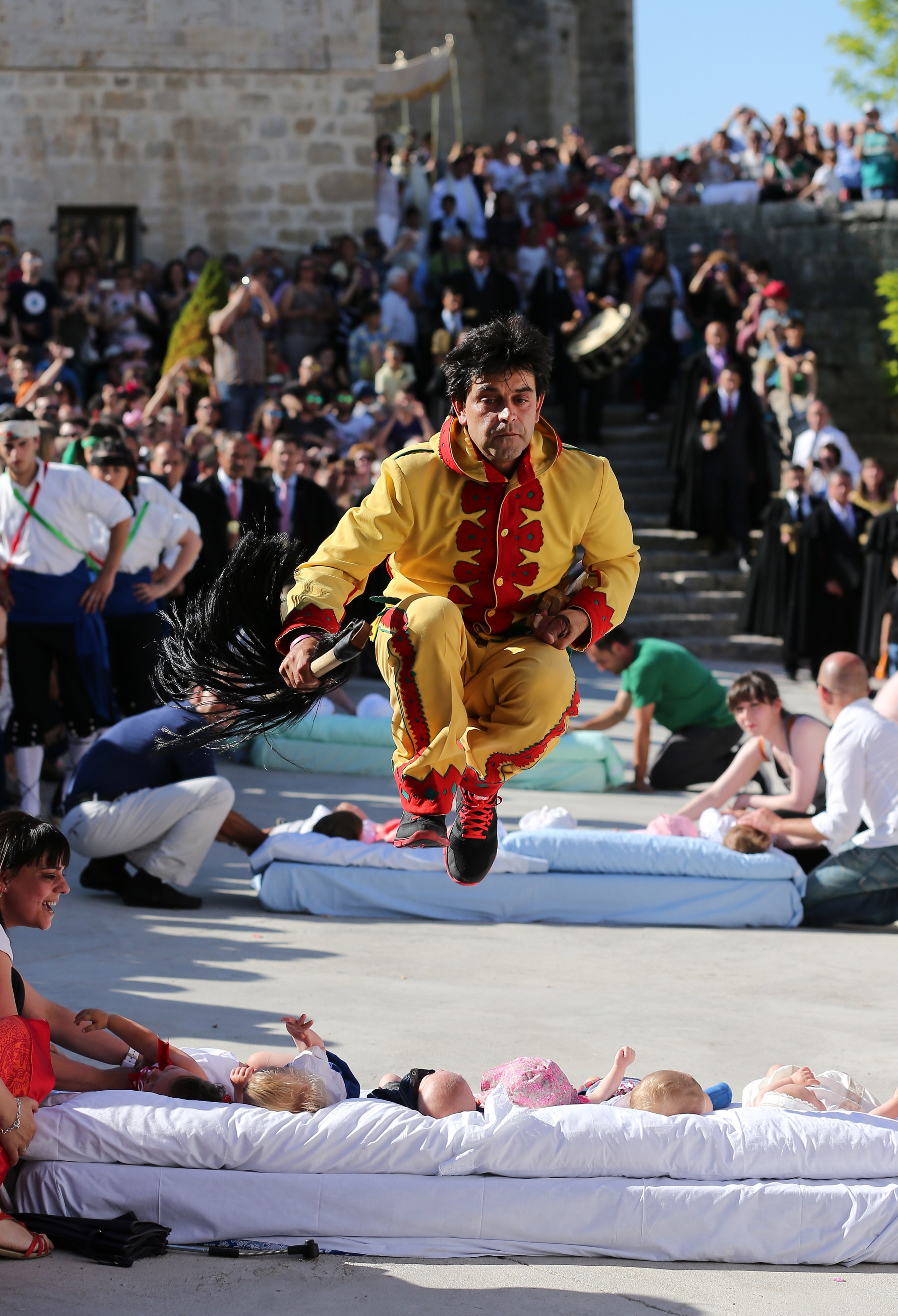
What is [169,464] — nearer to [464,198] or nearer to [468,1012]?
[468,1012]

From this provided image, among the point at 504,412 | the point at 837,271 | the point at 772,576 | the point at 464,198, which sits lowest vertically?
the point at 772,576

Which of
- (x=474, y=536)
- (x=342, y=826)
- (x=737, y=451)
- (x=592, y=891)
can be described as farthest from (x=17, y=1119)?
(x=737, y=451)

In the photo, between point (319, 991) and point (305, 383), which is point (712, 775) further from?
point (305, 383)

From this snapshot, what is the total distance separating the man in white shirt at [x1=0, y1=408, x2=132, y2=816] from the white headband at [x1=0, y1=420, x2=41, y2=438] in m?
0.05

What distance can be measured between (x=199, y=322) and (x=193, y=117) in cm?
610

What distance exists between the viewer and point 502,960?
660cm

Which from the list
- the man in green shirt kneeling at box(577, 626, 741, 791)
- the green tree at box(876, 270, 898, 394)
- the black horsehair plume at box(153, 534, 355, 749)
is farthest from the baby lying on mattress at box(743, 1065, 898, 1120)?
the green tree at box(876, 270, 898, 394)

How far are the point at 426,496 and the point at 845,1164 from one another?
6.96 feet

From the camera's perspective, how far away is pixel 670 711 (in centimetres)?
967

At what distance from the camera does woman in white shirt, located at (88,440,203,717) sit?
8.29 m

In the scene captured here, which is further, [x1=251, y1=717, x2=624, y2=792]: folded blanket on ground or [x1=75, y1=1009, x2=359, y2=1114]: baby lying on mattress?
[x1=251, y1=717, x2=624, y2=792]: folded blanket on ground

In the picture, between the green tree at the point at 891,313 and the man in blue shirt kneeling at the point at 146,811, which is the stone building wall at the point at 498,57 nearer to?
the green tree at the point at 891,313

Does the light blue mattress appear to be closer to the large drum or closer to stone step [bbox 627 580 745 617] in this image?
stone step [bbox 627 580 745 617]

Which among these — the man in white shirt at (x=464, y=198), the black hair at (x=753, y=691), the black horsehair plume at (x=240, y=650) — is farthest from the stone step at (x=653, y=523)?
the black horsehair plume at (x=240, y=650)
